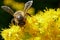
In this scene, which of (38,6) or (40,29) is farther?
(38,6)

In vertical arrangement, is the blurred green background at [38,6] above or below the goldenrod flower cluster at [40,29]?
above

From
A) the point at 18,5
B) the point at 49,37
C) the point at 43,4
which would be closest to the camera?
the point at 49,37

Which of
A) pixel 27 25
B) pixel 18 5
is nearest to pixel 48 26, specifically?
pixel 27 25

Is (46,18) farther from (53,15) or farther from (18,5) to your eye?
(18,5)

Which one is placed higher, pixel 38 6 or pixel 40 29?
pixel 38 6

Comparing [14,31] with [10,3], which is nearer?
[14,31]

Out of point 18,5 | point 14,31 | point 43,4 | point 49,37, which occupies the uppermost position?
point 18,5

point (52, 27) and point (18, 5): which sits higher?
point (18, 5)

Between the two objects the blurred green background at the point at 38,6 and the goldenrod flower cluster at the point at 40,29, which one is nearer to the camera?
the goldenrod flower cluster at the point at 40,29

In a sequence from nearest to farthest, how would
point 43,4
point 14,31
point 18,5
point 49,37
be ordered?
point 49,37, point 14,31, point 43,4, point 18,5

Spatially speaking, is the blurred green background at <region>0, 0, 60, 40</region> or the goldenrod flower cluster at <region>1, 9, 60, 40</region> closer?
the goldenrod flower cluster at <region>1, 9, 60, 40</region>

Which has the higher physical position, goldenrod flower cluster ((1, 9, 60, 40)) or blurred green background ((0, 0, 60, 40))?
blurred green background ((0, 0, 60, 40))
